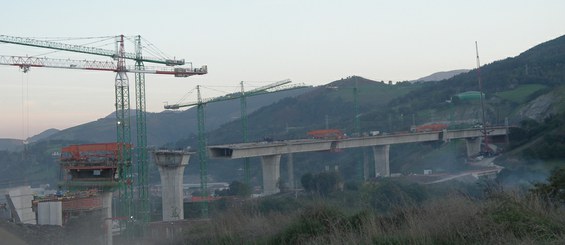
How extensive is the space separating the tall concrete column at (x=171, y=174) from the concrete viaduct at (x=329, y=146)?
2852mm

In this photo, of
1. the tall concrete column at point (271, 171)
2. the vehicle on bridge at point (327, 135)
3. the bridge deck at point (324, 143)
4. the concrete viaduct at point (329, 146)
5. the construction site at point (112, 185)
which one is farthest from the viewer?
the vehicle on bridge at point (327, 135)

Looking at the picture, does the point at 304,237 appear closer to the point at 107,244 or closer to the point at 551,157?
the point at 107,244

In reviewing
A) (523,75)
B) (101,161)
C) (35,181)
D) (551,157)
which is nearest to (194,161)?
(35,181)

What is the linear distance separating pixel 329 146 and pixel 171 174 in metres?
15.6

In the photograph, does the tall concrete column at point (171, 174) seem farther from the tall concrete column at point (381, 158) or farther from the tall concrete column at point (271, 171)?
the tall concrete column at point (381, 158)

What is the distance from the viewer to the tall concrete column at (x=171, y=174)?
4619cm

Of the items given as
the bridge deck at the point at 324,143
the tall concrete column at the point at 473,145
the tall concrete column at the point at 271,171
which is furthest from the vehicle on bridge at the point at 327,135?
the tall concrete column at the point at 473,145

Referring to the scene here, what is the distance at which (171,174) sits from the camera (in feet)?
156

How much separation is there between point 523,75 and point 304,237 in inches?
3154

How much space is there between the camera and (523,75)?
273 feet

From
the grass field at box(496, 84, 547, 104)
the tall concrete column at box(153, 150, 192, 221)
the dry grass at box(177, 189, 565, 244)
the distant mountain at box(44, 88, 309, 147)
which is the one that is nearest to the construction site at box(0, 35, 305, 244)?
the tall concrete column at box(153, 150, 192, 221)

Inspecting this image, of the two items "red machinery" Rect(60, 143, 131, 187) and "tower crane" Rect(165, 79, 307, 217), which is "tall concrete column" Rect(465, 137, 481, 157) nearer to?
"tower crane" Rect(165, 79, 307, 217)

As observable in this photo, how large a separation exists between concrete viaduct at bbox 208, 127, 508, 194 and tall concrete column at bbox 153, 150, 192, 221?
2.85 metres

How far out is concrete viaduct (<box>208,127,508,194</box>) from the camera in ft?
164
